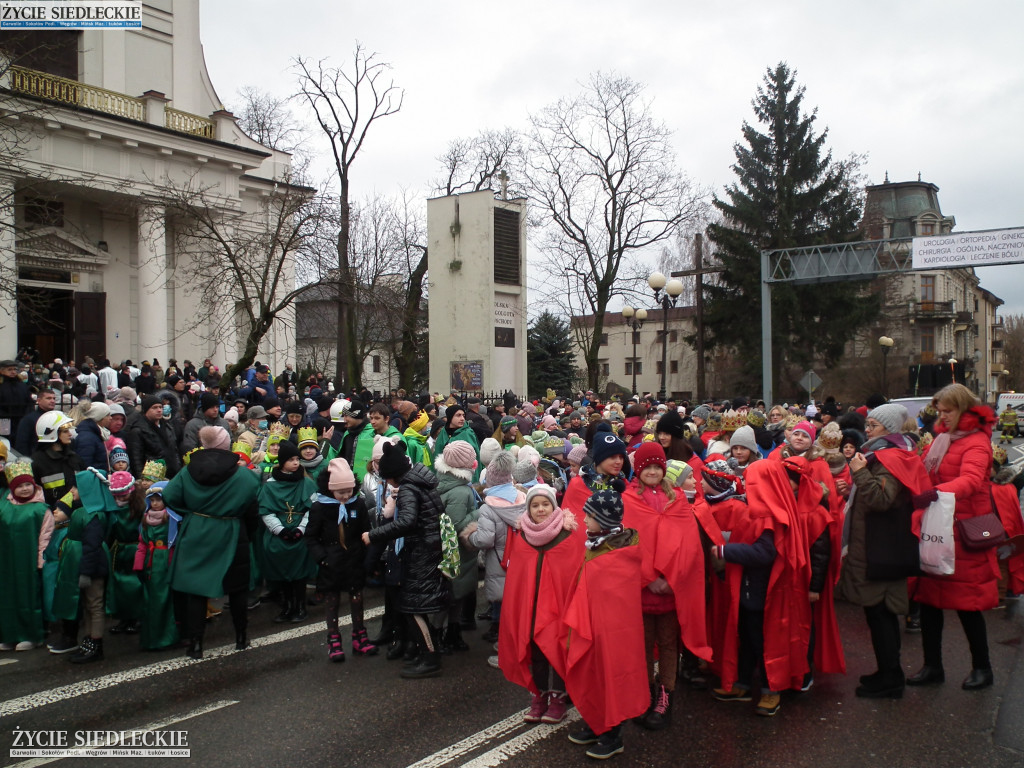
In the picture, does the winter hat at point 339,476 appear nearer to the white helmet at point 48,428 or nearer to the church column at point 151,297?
the white helmet at point 48,428

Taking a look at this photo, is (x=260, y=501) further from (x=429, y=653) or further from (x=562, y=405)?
(x=562, y=405)

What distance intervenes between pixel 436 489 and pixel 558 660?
6.20 feet

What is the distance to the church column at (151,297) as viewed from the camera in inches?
994

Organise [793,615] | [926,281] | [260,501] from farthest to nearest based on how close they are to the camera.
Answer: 1. [926,281]
2. [260,501]
3. [793,615]

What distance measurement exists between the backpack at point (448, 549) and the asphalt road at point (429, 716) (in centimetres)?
77

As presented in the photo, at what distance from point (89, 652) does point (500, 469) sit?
140 inches

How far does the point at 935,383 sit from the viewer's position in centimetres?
2527

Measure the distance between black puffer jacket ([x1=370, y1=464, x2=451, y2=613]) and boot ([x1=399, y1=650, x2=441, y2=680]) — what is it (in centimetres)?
36

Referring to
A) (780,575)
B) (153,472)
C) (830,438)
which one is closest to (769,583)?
(780,575)

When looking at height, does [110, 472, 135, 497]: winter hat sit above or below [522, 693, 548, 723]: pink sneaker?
above

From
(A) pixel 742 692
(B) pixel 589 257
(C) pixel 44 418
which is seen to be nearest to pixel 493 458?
(A) pixel 742 692

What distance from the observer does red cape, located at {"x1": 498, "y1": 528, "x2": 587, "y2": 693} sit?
15.2 feet

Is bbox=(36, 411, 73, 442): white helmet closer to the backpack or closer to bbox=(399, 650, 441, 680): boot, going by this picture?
the backpack

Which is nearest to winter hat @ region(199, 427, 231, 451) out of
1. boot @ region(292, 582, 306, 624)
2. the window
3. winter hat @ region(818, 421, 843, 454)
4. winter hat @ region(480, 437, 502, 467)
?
boot @ region(292, 582, 306, 624)
